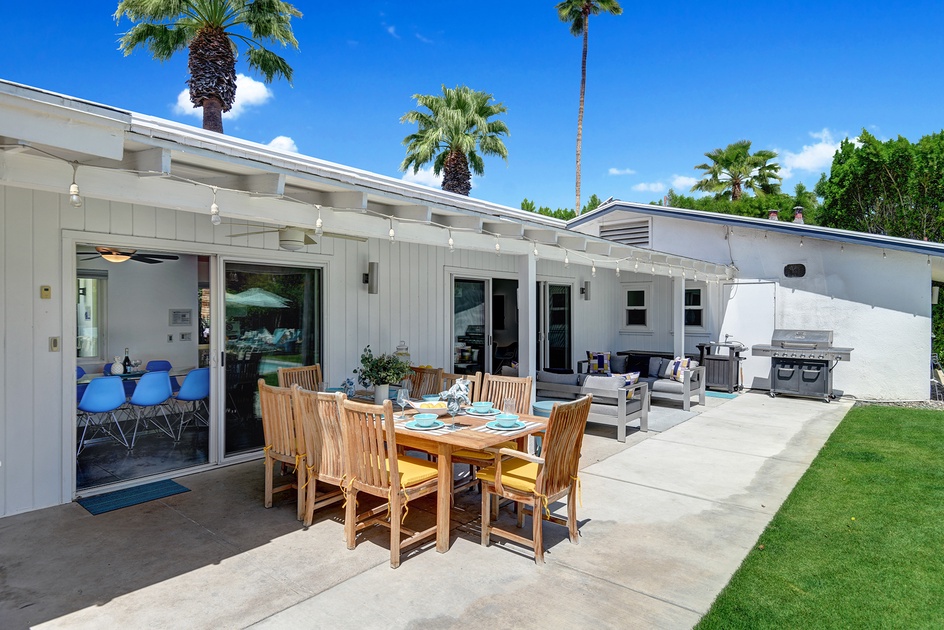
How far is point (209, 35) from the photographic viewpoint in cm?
1162

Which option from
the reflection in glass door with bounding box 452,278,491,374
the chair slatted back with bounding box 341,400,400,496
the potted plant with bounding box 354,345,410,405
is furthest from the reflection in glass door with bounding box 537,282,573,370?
the chair slatted back with bounding box 341,400,400,496

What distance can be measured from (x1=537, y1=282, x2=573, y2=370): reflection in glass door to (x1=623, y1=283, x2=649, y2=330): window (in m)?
2.12

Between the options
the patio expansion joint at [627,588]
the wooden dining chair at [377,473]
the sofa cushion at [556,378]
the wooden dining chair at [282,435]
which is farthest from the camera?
the sofa cushion at [556,378]

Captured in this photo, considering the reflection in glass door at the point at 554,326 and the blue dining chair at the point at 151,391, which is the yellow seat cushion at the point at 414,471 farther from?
the reflection in glass door at the point at 554,326

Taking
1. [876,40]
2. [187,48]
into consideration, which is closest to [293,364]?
[187,48]

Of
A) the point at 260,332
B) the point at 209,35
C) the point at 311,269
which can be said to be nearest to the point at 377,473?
the point at 260,332

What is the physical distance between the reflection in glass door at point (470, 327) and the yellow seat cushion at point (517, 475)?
4243 millimetres

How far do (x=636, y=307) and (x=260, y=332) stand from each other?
27.7ft

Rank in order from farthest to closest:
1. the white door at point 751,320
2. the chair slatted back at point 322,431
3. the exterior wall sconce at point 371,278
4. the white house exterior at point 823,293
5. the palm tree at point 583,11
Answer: the palm tree at point 583,11, the white door at point 751,320, the white house exterior at point 823,293, the exterior wall sconce at point 371,278, the chair slatted back at point 322,431

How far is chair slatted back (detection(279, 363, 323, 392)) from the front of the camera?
5.41 m

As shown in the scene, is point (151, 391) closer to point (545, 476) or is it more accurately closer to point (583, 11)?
point (545, 476)

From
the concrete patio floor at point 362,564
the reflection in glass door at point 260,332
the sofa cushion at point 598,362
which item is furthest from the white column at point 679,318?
the reflection in glass door at point 260,332

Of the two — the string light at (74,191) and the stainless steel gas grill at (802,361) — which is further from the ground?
the string light at (74,191)

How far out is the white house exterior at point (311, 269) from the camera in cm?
318
